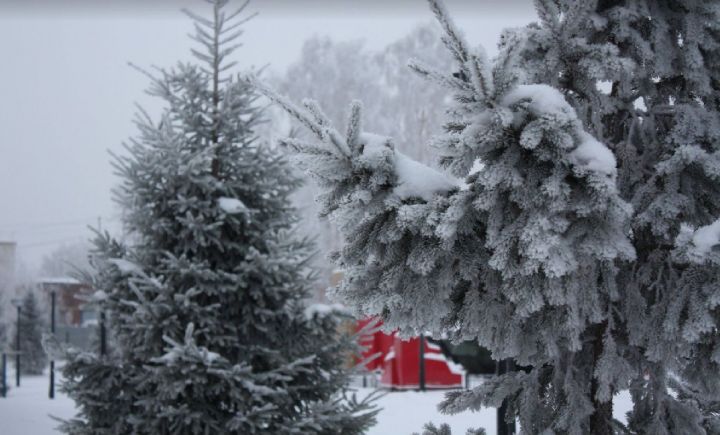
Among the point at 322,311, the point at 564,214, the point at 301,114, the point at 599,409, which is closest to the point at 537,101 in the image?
the point at 564,214

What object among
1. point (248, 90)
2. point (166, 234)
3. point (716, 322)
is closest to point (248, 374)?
point (166, 234)

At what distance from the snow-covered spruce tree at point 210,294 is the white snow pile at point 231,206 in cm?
Answer: 2

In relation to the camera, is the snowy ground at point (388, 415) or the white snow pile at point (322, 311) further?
the snowy ground at point (388, 415)

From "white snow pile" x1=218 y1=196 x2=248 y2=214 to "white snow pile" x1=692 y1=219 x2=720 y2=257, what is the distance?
4577 mm

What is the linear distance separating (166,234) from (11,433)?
7.59 meters

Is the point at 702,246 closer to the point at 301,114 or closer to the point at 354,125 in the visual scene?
the point at 354,125

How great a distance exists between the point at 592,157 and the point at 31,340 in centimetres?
3223

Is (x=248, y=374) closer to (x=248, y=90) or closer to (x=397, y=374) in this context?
(x=248, y=90)

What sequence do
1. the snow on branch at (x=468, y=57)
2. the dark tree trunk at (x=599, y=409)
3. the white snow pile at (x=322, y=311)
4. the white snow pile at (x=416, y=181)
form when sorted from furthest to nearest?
the white snow pile at (x=322, y=311) < the dark tree trunk at (x=599, y=409) < the white snow pile at (x=416, y=181) < the snow on branch at (x=468, y=57)

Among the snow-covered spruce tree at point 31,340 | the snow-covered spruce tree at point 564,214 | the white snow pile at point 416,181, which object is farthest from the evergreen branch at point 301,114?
the snow-covered spruce tree at point 31,340

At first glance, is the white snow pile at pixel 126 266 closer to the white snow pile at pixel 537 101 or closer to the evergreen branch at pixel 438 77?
the evergreen branch at pixel 438 77

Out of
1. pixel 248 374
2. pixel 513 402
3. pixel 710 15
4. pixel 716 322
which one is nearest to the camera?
pixel 716 322

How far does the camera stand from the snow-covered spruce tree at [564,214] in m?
1.87

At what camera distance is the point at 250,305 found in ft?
20.8
